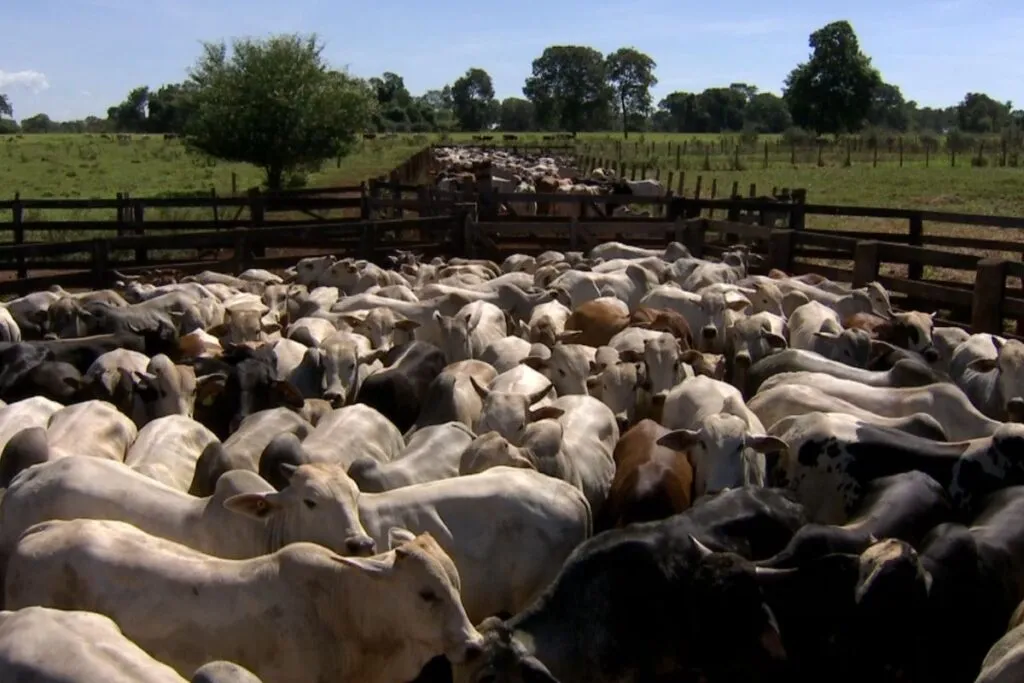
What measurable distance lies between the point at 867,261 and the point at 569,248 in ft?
19.3

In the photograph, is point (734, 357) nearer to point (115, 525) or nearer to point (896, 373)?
point (896, 373)

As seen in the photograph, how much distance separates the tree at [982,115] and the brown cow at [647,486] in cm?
10125

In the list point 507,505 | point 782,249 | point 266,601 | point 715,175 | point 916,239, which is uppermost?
point 715,175

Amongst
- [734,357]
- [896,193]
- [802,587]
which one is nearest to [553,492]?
[802,587]

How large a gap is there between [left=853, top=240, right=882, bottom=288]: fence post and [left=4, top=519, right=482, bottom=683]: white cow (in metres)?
9.14

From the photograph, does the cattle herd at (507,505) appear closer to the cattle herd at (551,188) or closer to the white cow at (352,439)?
the white cow at (352,439)

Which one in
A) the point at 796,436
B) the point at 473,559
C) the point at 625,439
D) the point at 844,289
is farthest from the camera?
the point at 844,289

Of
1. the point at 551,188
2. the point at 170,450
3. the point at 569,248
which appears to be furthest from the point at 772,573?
the point at 551,188

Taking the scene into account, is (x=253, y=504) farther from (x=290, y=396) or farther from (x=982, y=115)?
(x=982, y=115)

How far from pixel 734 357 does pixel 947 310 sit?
15.2 ft

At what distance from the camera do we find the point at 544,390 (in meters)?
7.99

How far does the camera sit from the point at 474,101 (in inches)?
5581

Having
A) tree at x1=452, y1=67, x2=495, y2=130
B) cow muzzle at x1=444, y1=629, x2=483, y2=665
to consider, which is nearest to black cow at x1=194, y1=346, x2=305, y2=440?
cow muzzle at x1=444, y1=629, x2=483, y2=665

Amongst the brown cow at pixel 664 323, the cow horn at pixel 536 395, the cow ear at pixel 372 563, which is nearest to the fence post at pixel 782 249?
the brown cow at pixel 664 323
